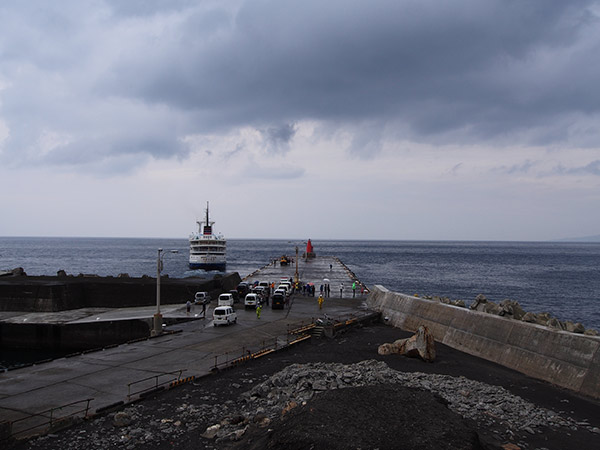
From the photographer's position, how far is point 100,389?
1914 cm

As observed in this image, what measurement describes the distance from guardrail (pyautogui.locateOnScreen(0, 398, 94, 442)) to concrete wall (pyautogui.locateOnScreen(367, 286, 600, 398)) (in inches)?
883

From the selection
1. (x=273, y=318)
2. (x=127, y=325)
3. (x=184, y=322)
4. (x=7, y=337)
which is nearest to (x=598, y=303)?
(x=273, y=318)

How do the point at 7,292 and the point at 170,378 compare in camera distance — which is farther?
the point at 7,292

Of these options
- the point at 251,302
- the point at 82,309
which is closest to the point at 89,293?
the point at 82,309

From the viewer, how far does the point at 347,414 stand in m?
14.5

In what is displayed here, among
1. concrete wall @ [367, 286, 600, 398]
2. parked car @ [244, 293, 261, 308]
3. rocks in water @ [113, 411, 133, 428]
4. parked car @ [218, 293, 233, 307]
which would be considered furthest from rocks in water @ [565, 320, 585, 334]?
parked car @ [218, 293, 233, 307]

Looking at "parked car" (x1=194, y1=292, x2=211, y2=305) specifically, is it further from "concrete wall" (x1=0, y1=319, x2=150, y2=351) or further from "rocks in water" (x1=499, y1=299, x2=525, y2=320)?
"rocks in water" (x1=499, y1=299, x2=525, y2=320)

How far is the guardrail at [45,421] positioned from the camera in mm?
14414

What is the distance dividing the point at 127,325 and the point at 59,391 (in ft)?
61.2

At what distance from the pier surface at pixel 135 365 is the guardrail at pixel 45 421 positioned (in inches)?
1.4

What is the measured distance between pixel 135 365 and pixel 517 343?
21938mm

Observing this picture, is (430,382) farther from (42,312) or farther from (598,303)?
(598,303)

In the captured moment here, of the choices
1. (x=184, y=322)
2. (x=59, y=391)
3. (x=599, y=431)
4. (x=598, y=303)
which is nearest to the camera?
(x=599, y=431)

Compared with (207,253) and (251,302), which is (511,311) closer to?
(251,302)
